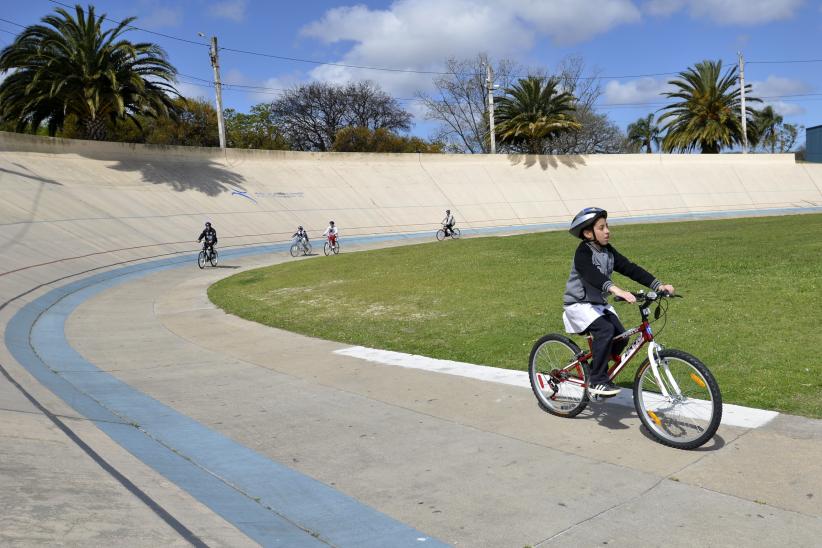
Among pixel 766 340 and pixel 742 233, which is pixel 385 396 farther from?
pixel 742 233

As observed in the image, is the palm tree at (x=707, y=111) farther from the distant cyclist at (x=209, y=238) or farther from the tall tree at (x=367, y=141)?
the distant cyclist at (x=209, y=238)

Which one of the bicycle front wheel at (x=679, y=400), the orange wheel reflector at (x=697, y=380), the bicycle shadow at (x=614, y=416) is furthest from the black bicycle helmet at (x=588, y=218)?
the bicycle shadow at (x=614, y=416)

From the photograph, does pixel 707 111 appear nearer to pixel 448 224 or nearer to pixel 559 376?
pixel 448 224

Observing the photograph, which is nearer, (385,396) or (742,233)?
(385,396)

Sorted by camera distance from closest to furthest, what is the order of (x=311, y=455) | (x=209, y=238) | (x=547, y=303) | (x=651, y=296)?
1. (x=651, y=296)
2. (x=311, y=455)
3. (x=547, y=303)
4. (x=209, y=238)

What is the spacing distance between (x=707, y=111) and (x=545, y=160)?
755 inches

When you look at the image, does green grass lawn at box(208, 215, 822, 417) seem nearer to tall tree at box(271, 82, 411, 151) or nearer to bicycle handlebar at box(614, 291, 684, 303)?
bicycle handlebar at box(614, 291, 684, 303)

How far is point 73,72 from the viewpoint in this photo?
33.6m

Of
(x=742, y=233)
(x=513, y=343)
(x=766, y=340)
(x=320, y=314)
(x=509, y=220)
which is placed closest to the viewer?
(x=766, y=340)

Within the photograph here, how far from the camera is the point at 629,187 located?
50094mm

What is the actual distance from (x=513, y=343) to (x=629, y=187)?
4465 cm

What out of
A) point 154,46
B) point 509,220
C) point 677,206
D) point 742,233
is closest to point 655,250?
point 742,233

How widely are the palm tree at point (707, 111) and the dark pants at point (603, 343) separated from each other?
6000cm

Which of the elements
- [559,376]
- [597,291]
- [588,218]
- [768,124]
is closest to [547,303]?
[559,376]
